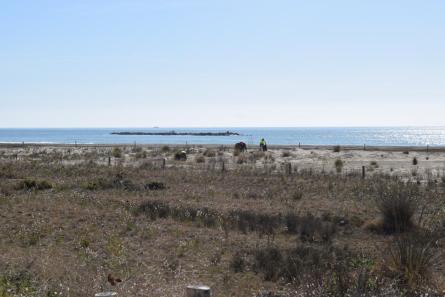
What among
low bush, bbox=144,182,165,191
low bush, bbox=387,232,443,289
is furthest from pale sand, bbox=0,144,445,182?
low bush, bbox=387,232,443,289

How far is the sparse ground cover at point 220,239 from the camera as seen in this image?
27.5ft

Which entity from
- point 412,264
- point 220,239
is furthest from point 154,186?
point 412,264

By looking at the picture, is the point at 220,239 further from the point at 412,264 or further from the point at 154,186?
the point at 154,186

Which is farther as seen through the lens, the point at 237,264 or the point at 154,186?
the point at 154,186

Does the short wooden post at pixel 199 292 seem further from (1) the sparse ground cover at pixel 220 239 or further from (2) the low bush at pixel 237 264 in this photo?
(2) the low bush at pixel 237 264

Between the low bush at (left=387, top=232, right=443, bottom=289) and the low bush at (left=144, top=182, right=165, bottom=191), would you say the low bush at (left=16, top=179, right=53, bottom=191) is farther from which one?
the low bush at (left=387, top=232, right=443, bottom=289)

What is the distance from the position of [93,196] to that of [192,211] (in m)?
4.68

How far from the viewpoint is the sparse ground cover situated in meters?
8.37

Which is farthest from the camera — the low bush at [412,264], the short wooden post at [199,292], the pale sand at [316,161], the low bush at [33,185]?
the pale sand at [316,161]

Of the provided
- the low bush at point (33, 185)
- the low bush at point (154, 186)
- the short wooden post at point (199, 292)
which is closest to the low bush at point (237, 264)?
the short wooden post at point (199, 292)

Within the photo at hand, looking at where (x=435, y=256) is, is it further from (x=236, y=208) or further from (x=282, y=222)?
(x=236, y=208)

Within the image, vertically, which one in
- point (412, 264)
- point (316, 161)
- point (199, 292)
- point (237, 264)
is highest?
point (199, 292)

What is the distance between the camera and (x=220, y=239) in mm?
11977

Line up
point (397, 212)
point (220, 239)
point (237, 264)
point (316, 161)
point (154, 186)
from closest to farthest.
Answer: point (237, 264)
point (220, 239)
point (397, 212)
point (154, 186)
point (316, 161)
